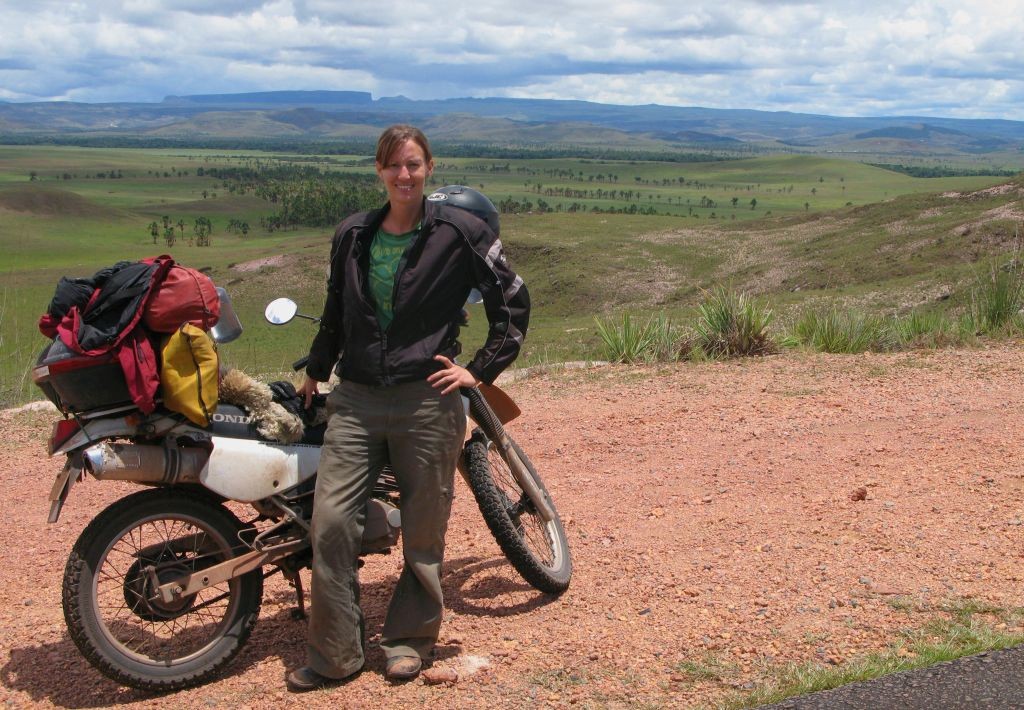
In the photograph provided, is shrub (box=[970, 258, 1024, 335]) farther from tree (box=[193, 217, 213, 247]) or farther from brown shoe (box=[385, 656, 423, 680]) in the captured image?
tree (box=[193, 217, 213, 247])

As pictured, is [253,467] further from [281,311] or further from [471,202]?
[471,202]

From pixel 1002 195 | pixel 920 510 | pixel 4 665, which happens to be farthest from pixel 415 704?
pixel 1002 195

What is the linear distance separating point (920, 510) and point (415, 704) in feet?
8.81

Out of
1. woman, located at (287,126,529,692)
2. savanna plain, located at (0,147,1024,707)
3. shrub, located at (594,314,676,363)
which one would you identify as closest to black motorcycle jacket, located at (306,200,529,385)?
woman, located at (287,126,529,692)

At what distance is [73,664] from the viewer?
13.1ft

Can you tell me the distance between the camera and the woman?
366cm

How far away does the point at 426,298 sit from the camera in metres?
3.66

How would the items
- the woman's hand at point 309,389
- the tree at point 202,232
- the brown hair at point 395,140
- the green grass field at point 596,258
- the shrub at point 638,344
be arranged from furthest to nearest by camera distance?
the tree at point 202,232
the green grass field at point 596,258
the shrub at point 638,344
the woman's hand at point 309,389
the brown hair at point 395,140

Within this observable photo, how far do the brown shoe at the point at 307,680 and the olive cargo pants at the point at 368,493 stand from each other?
0.15 feet

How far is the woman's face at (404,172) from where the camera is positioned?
364 cm

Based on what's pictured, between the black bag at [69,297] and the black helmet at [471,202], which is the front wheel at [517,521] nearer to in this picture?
the black helmet at [471,202]

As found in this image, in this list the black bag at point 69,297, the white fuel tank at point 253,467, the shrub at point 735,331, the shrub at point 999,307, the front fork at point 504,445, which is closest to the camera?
the black bag at point 69,297

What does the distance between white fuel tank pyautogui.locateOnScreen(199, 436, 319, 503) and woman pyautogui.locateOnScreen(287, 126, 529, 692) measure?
20cm

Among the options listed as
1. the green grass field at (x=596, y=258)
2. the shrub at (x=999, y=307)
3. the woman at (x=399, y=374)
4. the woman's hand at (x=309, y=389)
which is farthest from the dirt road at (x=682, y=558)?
the green grass field at (x=596, y=258)
